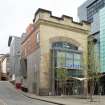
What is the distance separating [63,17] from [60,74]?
10228mm

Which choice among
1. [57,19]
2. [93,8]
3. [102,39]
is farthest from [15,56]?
[57,19]

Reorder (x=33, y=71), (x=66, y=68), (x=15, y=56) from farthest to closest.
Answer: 1. (x=15, y=56)
2. (x=33, y=71)
3. (x=66, y=68)

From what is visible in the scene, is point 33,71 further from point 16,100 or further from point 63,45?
point 16,100

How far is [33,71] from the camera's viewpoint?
188 feet

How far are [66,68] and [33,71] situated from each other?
7320mm

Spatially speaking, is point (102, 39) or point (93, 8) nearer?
point (102, 39)

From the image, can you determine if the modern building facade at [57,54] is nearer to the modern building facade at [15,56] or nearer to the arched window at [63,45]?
the arched window at [63,45]

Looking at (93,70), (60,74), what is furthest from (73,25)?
(93,70)

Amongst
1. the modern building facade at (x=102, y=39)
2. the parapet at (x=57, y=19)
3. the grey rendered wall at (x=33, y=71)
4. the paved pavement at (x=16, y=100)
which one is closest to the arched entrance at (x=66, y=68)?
the grey rendered wall at (x=33, y=71)

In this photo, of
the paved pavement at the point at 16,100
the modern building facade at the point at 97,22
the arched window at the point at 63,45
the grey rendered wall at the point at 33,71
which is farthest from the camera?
the modern building facade at the point at 97,22

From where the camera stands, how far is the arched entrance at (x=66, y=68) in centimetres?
5143

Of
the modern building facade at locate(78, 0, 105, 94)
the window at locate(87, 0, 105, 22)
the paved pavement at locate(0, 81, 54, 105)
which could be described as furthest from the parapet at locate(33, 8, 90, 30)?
the window at locate(87, 0, 105, 22)

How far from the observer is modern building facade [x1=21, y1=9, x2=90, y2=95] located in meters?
51.5

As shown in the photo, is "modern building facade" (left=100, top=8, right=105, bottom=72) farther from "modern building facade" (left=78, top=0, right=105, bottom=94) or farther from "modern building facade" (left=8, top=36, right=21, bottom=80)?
"modern building facade" (left=8, top=36, right=21, bottom=80)
